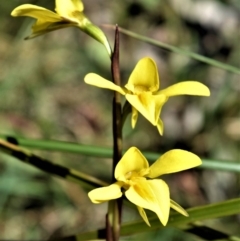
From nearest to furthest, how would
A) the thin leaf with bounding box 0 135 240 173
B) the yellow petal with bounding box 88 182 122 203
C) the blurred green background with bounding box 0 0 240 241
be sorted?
1. the yellow petal with bounding box 88 182 122 203
2. the thin leaf with bounding box 0 135 240 173
3. the blurred green background with bounding box 0 0 240 241

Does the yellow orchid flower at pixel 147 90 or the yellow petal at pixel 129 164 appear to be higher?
the yellow orchid flower at pixel 147 90

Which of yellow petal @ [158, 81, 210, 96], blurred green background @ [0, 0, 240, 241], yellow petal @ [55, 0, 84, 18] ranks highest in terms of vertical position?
yellow petal @ [55, 0, 84, 18]

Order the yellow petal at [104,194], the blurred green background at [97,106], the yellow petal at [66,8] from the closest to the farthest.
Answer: the yellow petal at [104,194] → the yellow petal at [66,8] → the blurred green background at [97,106]

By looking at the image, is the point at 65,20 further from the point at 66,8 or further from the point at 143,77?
the point at 143,77

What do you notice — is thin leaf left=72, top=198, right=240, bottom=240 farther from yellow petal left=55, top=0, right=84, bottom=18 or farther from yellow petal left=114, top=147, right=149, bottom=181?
yellow petal left=55, top=0, right=84, bottom=18

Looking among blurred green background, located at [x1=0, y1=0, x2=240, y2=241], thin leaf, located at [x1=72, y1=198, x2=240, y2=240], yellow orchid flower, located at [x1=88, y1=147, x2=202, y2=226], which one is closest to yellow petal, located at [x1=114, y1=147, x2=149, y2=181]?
yellow orchid flower, located at [x1=88, y1=147, x2=202, y2=226]

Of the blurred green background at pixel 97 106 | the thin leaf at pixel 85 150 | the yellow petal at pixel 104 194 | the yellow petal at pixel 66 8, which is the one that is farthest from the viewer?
the blurred green background at pixel 97 106

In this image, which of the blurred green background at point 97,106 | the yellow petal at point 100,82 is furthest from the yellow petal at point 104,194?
the blurred green background at point 97,106

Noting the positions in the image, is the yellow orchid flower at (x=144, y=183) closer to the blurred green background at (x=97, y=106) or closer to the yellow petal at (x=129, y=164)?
the yellow petal at (x=129, y=164)
